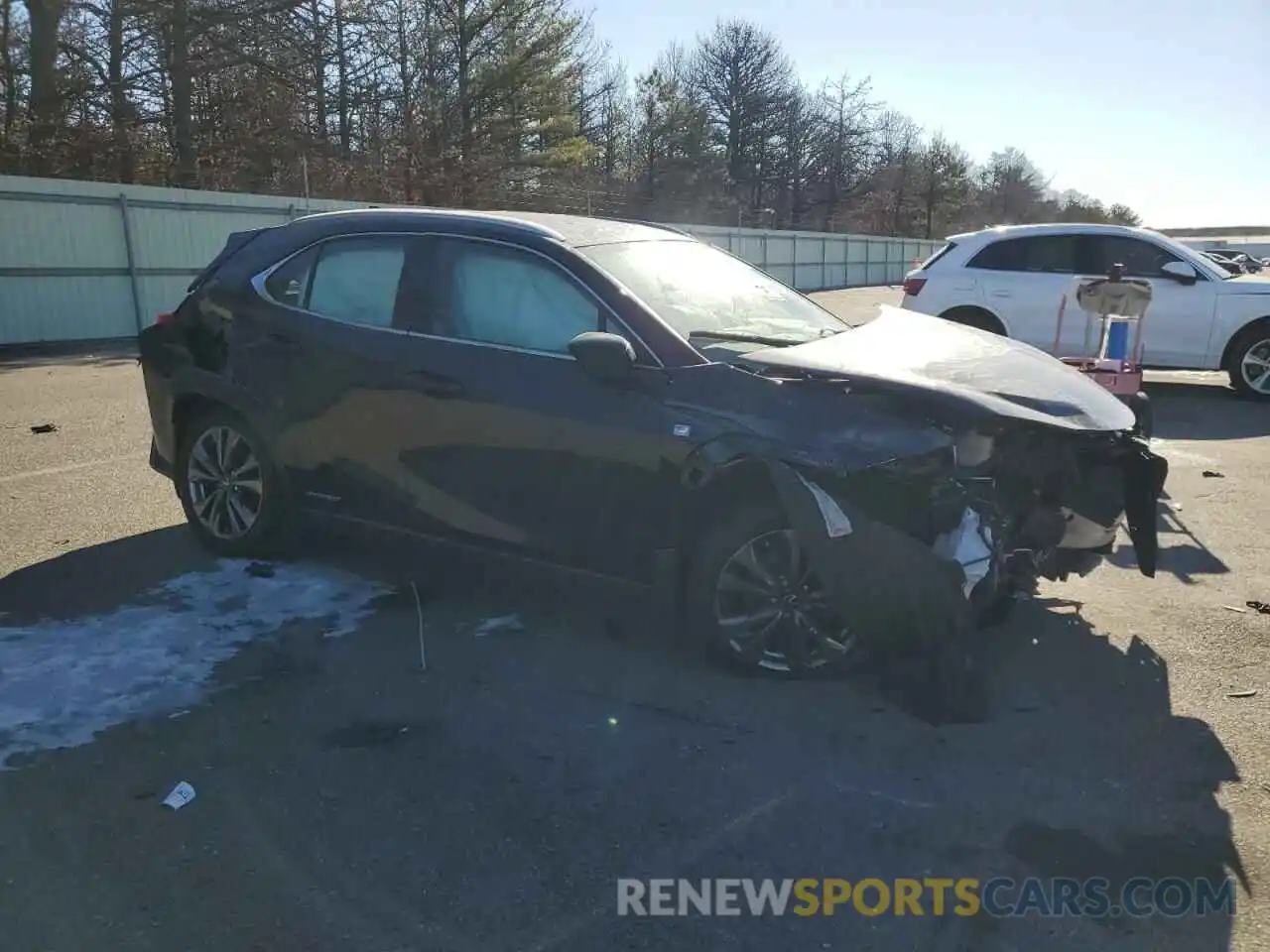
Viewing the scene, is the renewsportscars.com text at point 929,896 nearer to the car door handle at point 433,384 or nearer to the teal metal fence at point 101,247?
the car door handle at point 433,384

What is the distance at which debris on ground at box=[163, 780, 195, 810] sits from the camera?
10.2ft

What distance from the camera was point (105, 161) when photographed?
78.3 feet

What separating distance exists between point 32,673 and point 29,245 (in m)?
15.4

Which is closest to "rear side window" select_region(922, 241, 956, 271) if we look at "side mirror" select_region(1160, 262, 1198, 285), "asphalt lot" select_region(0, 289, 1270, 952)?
"side mirror" select_region(1160, 262, 1198, 285)

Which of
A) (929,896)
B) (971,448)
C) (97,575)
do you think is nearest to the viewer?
(929,896)

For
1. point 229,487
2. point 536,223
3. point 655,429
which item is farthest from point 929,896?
point 229,487

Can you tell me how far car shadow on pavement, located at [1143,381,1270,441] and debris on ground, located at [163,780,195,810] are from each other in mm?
A: 8876

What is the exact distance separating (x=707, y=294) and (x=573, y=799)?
240cm

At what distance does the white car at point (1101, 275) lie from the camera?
11.2m

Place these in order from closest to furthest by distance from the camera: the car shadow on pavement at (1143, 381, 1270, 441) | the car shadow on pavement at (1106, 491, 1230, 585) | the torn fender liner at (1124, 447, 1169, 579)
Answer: the torn fender liner at (1124, 447, 1169, 579) < the car shadow on pavement at (1106, 491, 1230, 585) < the car shadow on pavement at (1143, 381, 1270, 441)

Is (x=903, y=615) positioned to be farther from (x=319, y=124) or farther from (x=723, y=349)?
(x=319, y=124)

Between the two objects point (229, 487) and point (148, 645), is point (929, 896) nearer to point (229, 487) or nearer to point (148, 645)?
point (148, 645)

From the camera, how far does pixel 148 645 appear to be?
4250 millimetres

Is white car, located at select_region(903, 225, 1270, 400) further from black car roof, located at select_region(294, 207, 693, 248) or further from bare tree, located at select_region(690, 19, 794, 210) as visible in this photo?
bare tree, located at select_region(690, 19, 794, 210)
